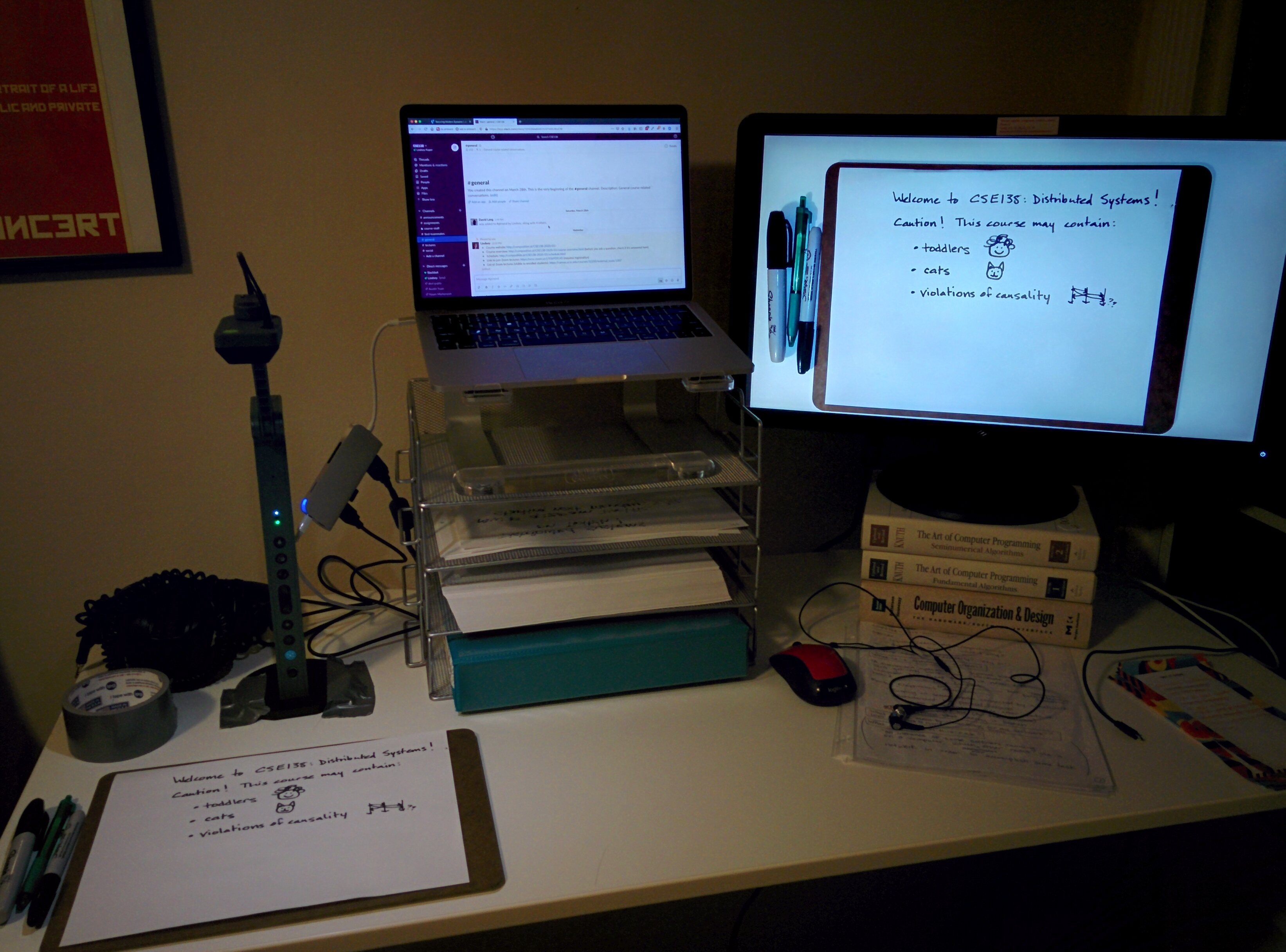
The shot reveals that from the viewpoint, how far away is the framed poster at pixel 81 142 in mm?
946

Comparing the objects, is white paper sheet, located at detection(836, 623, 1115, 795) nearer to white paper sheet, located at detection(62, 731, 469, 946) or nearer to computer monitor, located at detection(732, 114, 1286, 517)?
computer monitor, located at detection(732, 114, 1286, 517)

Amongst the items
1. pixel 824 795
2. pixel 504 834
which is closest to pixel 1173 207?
pixel 824 795

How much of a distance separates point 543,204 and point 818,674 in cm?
57

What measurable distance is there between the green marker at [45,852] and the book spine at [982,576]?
0.80 m

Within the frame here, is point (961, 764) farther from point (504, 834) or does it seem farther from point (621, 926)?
point (621, 926)

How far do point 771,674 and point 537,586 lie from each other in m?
0.27

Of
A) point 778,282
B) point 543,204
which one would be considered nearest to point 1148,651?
point 778,282

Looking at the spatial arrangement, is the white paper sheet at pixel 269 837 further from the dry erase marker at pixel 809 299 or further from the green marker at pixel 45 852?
the dry erase marker at pixel 809 299

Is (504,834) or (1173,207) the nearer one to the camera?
(504,834)

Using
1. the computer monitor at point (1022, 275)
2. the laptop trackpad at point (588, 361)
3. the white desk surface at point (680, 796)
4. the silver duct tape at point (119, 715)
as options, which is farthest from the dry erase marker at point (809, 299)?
the silver duct tape at point (119, 715)

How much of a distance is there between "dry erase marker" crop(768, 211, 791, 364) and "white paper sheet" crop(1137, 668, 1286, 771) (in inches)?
20.8

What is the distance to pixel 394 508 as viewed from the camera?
3.64ft

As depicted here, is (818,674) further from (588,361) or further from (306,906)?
(306,906)

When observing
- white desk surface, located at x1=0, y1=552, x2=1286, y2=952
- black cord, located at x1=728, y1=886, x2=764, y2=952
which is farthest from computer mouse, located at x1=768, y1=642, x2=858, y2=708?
Result: black cord, located at x1=728, y1=886, x2=764, y2=952
